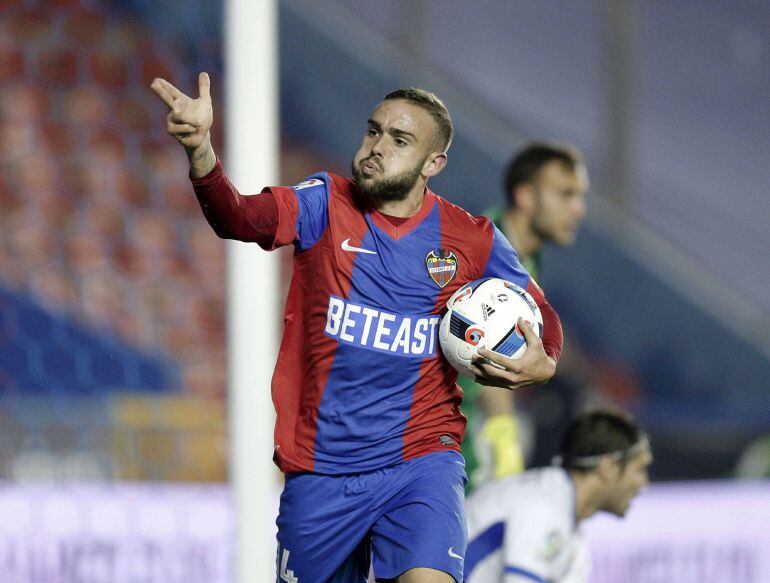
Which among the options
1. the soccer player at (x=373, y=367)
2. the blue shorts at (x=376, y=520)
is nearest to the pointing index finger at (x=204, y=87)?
the soccer player at (x=373, y=367)

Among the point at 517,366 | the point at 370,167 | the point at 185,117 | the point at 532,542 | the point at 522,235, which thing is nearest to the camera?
the point at 185,117

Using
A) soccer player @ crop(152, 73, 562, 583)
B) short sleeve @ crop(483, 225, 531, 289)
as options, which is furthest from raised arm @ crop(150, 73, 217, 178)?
short sleeve @ crop(483, 225, 531, 289)

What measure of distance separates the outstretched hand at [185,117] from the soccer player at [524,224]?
222 centimetres

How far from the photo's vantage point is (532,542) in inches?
164

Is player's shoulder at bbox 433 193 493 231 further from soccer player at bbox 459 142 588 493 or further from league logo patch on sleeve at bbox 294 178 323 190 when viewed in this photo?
soccer player at bbox 459 142 588 493

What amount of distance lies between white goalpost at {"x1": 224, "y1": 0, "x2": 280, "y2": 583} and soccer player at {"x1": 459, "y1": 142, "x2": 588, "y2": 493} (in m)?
0.85

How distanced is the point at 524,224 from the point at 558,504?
4.21 ft

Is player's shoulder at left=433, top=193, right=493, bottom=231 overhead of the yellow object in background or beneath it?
overhead

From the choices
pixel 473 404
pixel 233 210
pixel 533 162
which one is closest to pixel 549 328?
pixel 233 210

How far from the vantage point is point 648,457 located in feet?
15.8

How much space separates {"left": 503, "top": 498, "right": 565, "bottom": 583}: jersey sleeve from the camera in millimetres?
4129

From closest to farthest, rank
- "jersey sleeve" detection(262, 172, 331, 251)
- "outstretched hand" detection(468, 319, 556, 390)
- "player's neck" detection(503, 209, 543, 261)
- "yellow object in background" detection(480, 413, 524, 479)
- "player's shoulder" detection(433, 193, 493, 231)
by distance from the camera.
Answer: "outstretched hand" detection(468, 319, 556, 390) < "jersey sleeve" detection(262, 172, 331, 251) < "player's shoulder" detection(433, 193, 493, 231) < "player's neck" detection(503, 209, 543, 261) < "yellow object in background" detection(480, 413, 524, 479)

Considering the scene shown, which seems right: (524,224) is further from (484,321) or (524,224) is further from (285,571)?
(285,571)

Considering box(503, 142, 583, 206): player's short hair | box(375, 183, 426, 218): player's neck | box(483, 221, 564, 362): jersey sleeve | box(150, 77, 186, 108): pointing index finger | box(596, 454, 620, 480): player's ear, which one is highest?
box(503, 142, 583, 206): player's short hair
